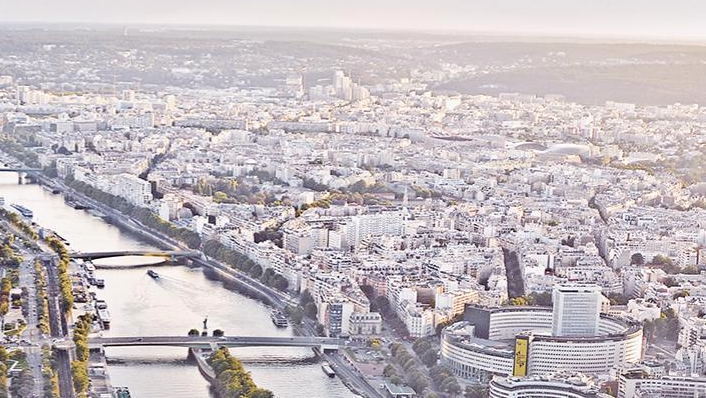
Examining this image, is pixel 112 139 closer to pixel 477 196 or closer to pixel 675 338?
pixel 477 196

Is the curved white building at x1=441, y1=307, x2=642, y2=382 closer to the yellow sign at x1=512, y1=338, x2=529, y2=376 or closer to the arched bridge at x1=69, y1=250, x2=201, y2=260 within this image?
the yellow sign at x1=512, y1=338, x2=529, y2=376

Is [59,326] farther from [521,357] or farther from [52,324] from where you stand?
[521,357]

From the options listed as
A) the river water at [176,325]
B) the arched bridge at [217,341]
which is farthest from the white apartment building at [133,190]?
the arched bridge at [217,341]

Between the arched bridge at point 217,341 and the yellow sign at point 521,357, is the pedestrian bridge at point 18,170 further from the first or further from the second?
the yellow sign at point 521,357

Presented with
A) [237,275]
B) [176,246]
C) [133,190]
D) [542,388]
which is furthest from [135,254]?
[542,388]

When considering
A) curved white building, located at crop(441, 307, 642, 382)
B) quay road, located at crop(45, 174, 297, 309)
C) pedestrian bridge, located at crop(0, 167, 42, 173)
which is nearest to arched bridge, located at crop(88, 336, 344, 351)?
curved white building, located at crop(441, 307, 642, 382)

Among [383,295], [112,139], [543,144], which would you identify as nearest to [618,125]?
[543,144]
